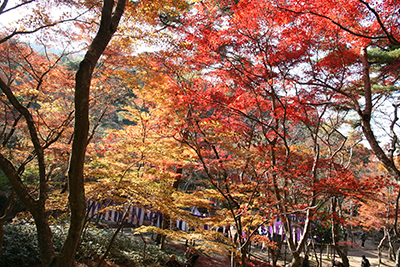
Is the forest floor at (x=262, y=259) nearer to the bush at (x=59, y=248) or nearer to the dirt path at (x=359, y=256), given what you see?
the dirt path at (x=359, y=256)

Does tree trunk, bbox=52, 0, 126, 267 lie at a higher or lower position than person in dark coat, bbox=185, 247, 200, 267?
higher

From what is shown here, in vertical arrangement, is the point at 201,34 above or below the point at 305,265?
above

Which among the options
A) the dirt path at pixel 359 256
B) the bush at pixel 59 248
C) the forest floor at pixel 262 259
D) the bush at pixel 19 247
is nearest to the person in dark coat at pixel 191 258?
the forest floor at pixel 262 259

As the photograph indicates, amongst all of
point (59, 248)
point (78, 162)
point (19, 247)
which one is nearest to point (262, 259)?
point (59, 248)

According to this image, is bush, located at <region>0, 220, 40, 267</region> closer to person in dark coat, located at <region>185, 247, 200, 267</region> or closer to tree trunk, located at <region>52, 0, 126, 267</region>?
person in dark coat, located at <region>185, 247, 200, 267</region>

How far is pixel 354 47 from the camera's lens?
19.1 feet

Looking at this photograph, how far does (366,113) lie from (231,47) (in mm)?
3628

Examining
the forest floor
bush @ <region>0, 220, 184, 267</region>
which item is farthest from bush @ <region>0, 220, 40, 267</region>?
the forest floor

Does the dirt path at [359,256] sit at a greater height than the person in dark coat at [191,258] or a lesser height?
lesser

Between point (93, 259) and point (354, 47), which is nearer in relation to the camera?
point (354, 47)

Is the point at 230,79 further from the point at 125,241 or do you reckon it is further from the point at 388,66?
the point at 125,241

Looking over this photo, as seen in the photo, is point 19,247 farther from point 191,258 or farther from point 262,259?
point 262,259

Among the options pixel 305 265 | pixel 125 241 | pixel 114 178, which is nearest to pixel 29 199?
pixel 114 178

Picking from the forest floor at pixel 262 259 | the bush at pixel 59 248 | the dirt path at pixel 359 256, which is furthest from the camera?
the dirt path at pixel 359 256
